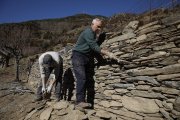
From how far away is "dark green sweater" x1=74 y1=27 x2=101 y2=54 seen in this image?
195 inches

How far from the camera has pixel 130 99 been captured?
452 cm

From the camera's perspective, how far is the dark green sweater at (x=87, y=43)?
16.3 feet

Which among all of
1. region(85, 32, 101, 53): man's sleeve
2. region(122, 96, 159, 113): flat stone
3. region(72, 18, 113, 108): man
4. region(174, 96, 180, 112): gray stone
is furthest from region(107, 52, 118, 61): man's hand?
region(174, 96, 180, 112): gray stone

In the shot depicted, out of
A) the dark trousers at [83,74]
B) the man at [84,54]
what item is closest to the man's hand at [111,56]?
the man at [84,54]

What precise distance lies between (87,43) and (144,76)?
5.15 ft

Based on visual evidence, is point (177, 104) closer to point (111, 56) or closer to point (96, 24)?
point (111, 56)

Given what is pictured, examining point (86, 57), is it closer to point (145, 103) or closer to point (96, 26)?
point (96, 26)

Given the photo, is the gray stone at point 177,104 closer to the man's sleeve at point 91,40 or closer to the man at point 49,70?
the man's sleeve at point 91,40

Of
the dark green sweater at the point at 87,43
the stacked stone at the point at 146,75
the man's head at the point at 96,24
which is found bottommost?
the stacked stone at the point at 146,75

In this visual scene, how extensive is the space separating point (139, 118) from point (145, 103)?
1.04 feet

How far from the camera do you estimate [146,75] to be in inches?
169

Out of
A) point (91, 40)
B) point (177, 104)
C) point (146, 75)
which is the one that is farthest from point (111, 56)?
point (177, 104)

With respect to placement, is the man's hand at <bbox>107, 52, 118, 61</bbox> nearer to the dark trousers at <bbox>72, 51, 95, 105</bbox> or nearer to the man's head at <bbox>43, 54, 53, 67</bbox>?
the dark trousers at <bbox>72, 51, 95, 105</bbox>

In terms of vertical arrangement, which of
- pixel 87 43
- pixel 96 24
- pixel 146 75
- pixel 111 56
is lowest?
pixel 146 75
